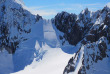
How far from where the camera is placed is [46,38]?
96.0 m

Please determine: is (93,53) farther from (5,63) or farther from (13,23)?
(13,23)

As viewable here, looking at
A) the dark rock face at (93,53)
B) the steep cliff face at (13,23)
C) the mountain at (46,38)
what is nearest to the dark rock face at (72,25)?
the mountain at (46,38)

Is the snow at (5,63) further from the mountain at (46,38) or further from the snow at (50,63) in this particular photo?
the snow at (50,63)

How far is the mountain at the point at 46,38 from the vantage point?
7231 centimetres

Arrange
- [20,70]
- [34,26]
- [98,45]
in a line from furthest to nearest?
[34,26], [20,70], [98,45]

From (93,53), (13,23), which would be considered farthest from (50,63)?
(13,23)

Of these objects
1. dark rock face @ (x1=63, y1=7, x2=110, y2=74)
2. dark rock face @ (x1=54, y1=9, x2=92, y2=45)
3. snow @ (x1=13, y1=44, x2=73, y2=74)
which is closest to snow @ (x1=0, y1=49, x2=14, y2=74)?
snow @ (x1=13, y1=44, x2=73, y2=74)

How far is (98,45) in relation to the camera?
6431 centimetres

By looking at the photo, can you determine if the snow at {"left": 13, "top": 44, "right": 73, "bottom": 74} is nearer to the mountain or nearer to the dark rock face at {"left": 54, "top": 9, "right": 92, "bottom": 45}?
the mountain

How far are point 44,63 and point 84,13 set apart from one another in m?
36.2

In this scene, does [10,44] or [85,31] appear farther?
[85,31]

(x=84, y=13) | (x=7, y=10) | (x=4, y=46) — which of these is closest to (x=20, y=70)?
(x=4, y=46)

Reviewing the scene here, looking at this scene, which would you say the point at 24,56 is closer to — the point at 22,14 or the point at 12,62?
the point at 12,62

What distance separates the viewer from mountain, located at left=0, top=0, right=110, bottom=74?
237ft
